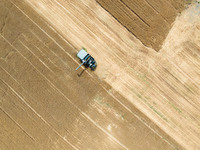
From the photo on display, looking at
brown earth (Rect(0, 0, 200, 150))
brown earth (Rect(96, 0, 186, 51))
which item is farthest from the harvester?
brown earth (Rect(96, 0, 186, 51))

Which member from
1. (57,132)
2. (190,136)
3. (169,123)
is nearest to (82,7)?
(57,132)

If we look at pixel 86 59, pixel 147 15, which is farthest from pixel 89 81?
pixel 147 15

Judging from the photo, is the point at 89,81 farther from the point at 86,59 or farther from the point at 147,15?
the point at 147,15

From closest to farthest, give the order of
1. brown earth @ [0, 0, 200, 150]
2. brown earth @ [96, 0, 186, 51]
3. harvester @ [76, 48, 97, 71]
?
1. harvester @ [76, 48, 97, 71]
2. brown earth @ [96, 0, 186, 51]
3. brown earth @ [0, 0, 200, 150]

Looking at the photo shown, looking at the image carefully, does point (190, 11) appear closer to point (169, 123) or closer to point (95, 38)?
point (95, 38)

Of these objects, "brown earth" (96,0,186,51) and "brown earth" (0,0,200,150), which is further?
"brown earth" (0,0,200,150)

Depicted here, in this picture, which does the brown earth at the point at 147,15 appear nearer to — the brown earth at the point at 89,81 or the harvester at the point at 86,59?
the brown earth at the point at 89,81

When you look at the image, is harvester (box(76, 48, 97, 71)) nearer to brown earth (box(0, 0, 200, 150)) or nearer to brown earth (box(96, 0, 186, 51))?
brown earth (box(0, 0, 200, 150))
